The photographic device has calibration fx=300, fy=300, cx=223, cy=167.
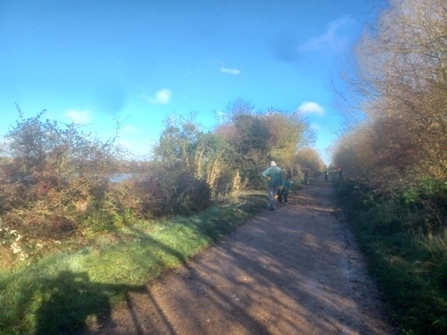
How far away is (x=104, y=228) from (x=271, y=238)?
4.66 meters

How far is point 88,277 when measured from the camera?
5145 mm

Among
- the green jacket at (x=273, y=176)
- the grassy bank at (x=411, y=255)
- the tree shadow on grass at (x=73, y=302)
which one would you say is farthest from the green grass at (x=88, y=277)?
the green jacket at (x=273, y=176)

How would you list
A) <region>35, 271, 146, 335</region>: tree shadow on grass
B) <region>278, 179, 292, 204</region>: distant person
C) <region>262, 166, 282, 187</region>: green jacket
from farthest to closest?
<region>278, 179, 292, 204</region>: distant person → <region>262, 166, 282, 187</region>: green jacket → <region>35, 271, 146, 335</region>: tree shadow on grass

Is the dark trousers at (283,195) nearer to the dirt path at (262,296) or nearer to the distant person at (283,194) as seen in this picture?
the distant person at (283,194)

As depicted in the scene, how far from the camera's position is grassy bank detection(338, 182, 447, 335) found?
13.6 feet

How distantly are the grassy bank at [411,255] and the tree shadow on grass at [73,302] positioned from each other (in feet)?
13.9

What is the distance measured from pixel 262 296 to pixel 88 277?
2.98m

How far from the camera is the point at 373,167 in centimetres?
1339

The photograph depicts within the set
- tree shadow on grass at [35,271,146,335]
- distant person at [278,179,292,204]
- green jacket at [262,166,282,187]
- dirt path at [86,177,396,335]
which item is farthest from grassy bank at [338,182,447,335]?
distant person at [278,179,292,204]

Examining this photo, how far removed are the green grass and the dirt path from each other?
33cm

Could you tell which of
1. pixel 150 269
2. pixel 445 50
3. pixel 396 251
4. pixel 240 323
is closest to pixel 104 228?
pixel 150 269

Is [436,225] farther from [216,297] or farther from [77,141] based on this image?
[77,141]

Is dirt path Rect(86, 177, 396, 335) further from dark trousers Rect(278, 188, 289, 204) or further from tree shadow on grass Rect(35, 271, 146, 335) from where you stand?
dark trousers Rect(278, 188, 289, 204)

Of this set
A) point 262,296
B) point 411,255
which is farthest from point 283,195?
point 262,296
